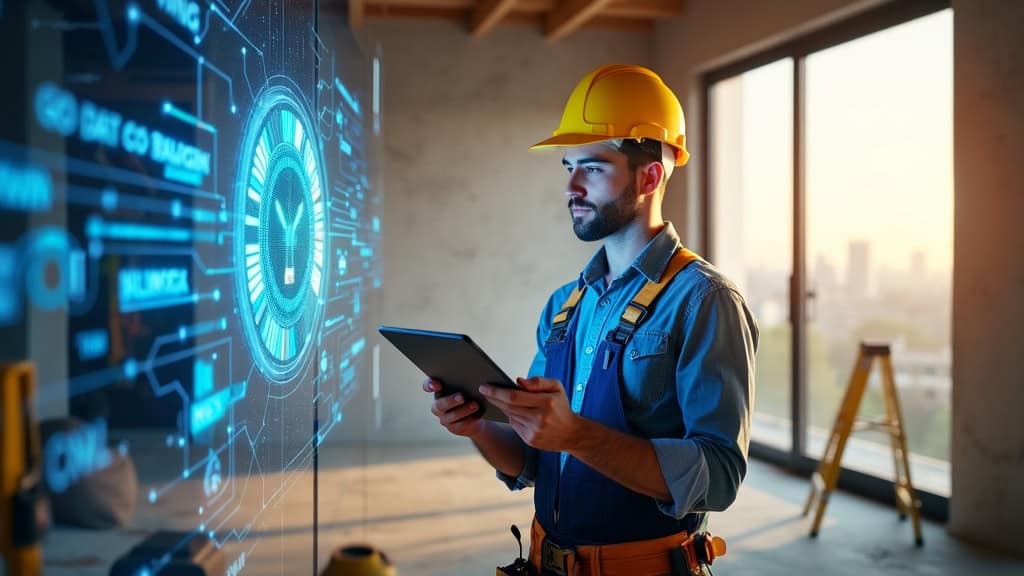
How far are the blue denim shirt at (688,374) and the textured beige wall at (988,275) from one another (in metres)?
2.91

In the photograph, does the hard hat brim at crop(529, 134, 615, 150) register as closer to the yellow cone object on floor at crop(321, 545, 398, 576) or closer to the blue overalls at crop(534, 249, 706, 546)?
the blue overalls at crop(534, 249, 706, 546)

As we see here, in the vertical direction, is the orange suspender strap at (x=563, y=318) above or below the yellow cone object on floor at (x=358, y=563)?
above

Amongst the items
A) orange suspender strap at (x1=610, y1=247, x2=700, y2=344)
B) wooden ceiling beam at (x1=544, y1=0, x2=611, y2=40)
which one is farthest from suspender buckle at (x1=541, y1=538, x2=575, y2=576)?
wooden ceiling beam at (x1=544, y1=0, x2=611, y2=40)

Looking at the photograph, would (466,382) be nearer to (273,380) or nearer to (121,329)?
(273,380)

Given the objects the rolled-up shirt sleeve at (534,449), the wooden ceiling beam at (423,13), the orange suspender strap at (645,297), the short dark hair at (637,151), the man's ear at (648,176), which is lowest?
the rolled-up shirt sleeve at (534,449)

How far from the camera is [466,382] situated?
1.58 metres

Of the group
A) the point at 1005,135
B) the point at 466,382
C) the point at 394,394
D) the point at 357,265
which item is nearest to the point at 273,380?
the point at 466,382

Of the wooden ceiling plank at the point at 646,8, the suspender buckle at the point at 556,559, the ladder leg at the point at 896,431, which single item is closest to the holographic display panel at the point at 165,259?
the suspender buckle at the point at 556,559

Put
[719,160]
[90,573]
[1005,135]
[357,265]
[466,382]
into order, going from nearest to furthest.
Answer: [90,573] → [466,382] → [357,265] → [1005,135] → [719,160]

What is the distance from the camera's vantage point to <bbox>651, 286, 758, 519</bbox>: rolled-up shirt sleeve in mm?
1506

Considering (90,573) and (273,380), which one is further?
(273,380)

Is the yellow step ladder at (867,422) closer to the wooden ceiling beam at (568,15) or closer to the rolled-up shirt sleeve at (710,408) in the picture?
the wooden ceiling beam at (568,15)

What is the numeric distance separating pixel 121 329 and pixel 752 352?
1198 mm

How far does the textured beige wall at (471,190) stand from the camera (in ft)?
22.5
